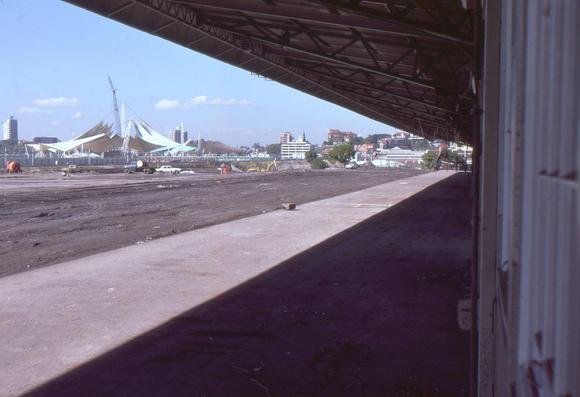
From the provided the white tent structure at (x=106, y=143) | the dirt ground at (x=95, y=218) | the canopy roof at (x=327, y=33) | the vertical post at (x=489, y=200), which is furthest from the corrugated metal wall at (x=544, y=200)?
the white tent structure at (x=106, y=143)

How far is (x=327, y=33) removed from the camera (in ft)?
55.2

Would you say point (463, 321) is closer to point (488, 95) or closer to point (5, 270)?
point (488, 95)

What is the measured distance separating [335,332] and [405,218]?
48.4 feet

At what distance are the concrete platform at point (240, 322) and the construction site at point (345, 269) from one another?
36mm

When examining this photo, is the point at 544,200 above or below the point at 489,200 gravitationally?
above

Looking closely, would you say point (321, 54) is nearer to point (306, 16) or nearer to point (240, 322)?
point (306, 16)

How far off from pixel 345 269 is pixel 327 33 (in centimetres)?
699

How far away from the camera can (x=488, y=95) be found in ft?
13.7

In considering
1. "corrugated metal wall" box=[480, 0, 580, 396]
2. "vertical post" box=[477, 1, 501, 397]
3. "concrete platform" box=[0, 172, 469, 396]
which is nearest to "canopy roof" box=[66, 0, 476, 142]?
"concrete platform" box=[0, 172, 469, 396]

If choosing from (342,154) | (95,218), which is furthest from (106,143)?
(95,218)

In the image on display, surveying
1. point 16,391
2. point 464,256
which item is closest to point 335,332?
point 16,391

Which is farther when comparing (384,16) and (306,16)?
(306,16)

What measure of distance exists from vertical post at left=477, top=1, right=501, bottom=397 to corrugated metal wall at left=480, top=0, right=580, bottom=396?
45.7 inches

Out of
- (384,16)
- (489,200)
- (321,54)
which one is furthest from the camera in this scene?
(321,54)
